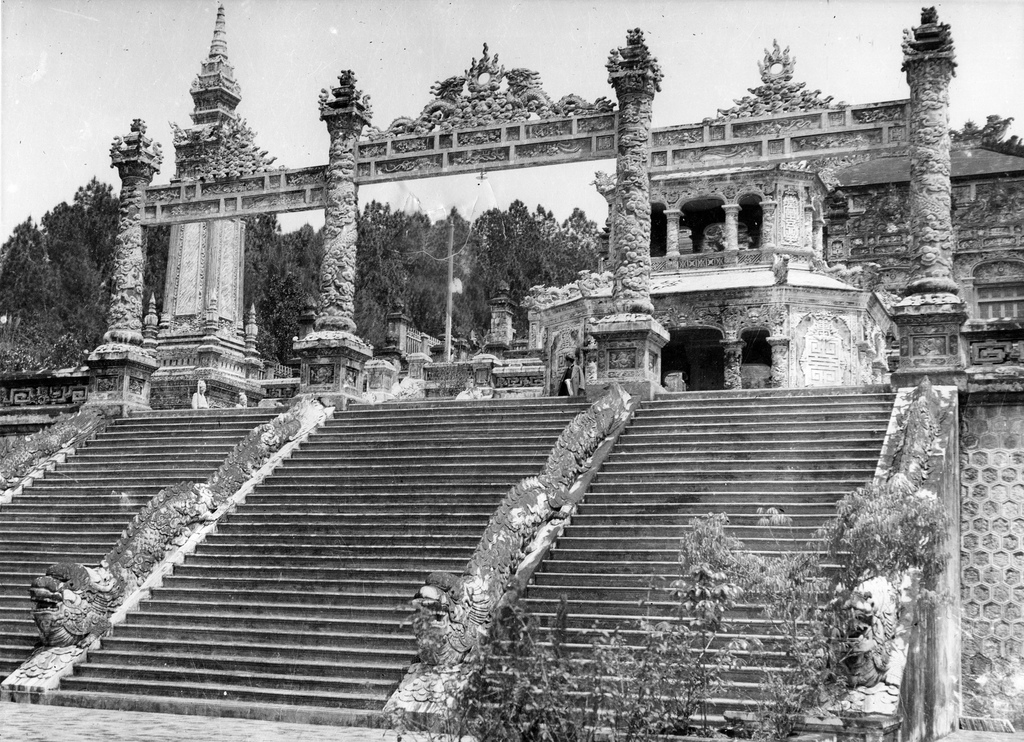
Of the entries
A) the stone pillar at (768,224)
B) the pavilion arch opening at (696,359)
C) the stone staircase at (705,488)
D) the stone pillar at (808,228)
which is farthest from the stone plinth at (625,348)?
the stone pillar at (808,228)

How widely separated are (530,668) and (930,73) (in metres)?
11.8

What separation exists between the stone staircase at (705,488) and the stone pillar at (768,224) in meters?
→ 13.8

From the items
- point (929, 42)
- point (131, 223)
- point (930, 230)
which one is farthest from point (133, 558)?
point (929, 42)

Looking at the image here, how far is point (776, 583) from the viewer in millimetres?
7781

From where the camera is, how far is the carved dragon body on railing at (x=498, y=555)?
9.93 meters

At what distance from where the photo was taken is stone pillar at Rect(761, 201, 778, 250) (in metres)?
28.1

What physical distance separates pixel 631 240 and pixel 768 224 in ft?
38.8

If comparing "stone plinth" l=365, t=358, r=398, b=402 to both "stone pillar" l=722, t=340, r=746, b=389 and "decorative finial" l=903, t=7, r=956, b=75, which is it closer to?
"stone pillar" l=722, t=340, r=746, b=389

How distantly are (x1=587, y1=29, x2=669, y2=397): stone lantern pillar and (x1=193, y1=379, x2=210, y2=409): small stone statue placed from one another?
1086cm

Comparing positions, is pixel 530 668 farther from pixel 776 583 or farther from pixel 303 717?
pixel 303 717

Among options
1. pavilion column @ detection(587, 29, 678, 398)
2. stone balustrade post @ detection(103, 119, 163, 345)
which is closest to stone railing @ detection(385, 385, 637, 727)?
pavilion column @ detection(587, 29, 678, 398)

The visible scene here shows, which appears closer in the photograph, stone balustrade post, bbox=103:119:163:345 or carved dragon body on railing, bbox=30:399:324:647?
carved dragon body on railing, bbox=30:399:324:647

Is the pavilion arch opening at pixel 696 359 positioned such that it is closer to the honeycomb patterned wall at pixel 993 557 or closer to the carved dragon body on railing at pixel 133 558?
the honeycomb patterned wall at pixel 993 557

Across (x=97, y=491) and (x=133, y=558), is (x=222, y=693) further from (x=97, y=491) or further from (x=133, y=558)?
(x=97, y=491)
